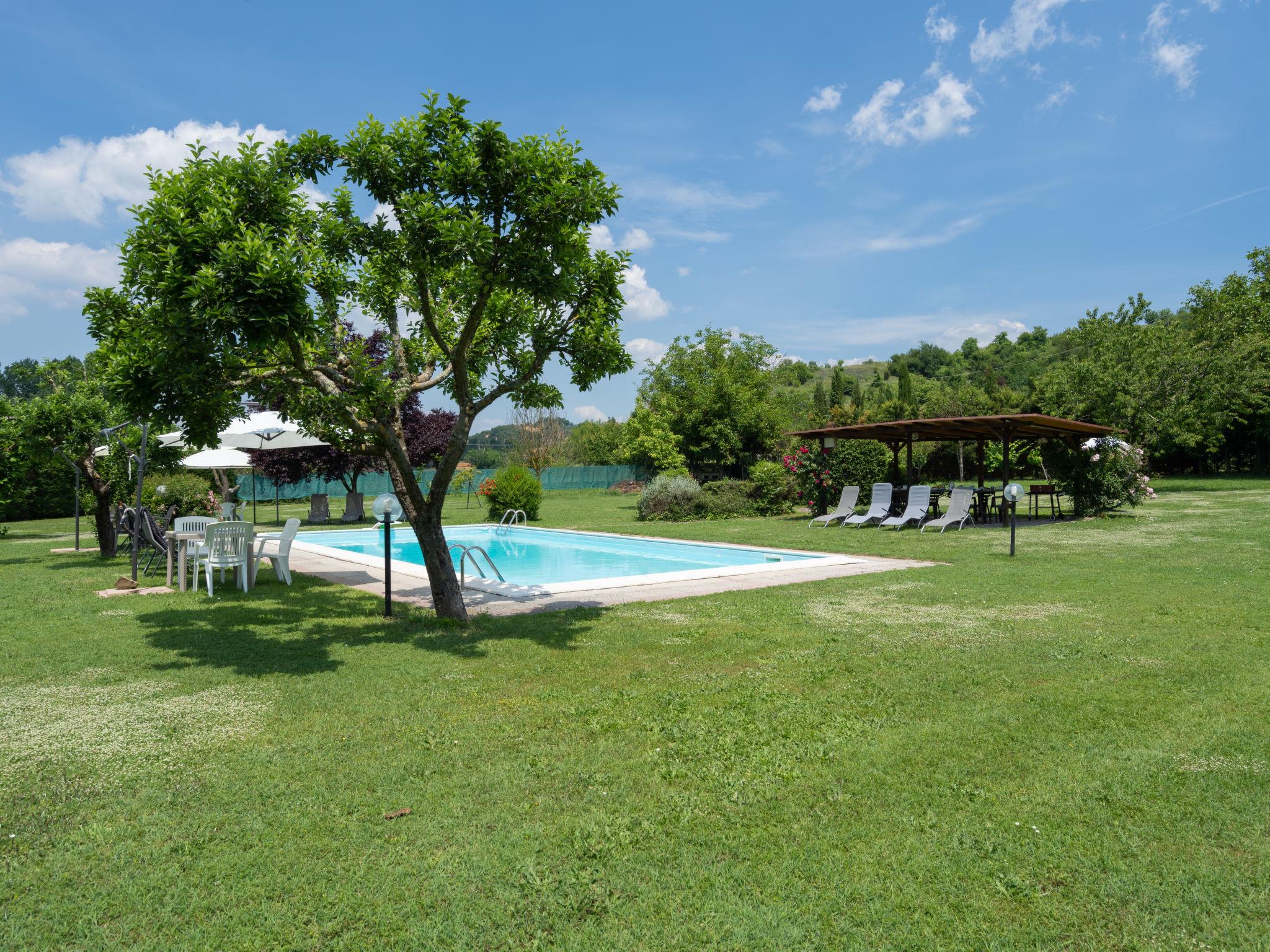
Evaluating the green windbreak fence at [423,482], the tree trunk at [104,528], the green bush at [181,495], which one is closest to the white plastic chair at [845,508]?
the green windbreak fence at [423,482]

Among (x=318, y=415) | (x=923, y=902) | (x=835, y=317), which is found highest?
(x=835, y=317)

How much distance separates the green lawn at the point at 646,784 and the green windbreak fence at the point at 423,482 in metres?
18.0

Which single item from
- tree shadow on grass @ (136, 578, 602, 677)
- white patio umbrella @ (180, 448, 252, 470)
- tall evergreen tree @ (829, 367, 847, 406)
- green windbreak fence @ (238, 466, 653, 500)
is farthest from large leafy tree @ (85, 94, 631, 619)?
tall evergreen tree @ (829, 367, 847, 406)

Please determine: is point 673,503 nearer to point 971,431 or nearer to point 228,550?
point 971,431

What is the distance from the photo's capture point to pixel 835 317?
3319 cm

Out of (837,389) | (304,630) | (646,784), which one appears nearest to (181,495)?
(304,630)

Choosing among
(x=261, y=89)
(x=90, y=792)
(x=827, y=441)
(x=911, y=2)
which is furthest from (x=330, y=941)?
(x=827, y=441)

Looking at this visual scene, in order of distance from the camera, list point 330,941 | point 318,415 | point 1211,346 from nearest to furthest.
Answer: point 330,941 < point 318,415 < point 1211,346

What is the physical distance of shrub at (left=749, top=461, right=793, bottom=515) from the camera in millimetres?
21219

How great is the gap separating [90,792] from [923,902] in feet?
11.4

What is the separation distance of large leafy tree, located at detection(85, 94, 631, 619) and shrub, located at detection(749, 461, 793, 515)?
1411 centimetres

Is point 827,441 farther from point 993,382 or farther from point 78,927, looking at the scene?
point 993,382

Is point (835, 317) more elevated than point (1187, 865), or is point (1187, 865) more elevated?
point (835, 317)


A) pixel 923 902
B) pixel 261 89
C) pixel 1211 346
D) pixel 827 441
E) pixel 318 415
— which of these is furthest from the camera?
pixel 1211 346
